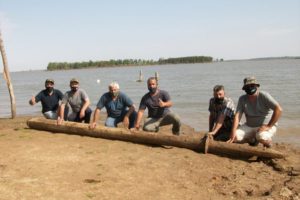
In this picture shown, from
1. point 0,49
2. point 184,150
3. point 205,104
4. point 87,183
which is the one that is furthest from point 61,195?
point 205,104

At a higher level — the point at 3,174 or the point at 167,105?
the point at 167,105

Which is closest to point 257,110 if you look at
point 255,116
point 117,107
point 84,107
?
point 255,116

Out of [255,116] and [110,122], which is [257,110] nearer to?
[255,116]

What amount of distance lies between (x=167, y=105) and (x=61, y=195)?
3.88 m

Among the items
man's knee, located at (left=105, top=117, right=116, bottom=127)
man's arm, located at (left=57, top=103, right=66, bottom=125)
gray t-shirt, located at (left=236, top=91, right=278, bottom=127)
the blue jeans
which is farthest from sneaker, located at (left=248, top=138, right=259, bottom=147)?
man's arm, located at (left=57, top=103, right=66, bottom=125)

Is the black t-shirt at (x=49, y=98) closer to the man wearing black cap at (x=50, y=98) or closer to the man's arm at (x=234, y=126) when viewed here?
the man wearing black cap at (x=50, y=98)

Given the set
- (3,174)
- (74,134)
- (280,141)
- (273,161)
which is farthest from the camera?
(280,141)

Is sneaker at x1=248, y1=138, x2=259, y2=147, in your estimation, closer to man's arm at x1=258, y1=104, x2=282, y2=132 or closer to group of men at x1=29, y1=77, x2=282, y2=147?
group of men at x1=29, y1=77, x2=282, y2=147

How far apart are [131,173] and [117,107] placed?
314 centimetres

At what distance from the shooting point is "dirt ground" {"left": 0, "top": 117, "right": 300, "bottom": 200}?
493 cm

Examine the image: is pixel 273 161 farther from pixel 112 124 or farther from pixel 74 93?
pixel 74 93

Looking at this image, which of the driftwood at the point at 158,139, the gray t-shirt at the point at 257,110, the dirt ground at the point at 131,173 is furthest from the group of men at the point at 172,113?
the dirt ground at the point at 131,173

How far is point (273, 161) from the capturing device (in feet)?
21.2

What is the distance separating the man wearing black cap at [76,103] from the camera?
8.96m
